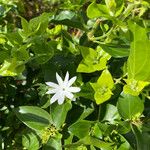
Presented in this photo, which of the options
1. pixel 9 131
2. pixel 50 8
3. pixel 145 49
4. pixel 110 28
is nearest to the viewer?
pixel 145 49

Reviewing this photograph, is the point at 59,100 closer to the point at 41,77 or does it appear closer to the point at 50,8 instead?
the point at 41,77

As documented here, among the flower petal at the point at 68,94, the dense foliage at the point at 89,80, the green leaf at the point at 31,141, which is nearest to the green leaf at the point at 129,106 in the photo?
the dense foliage at the point at 89,80

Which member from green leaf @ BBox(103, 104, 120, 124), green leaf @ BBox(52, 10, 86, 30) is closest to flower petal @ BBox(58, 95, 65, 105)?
green leaf @ BBox(103, 104, 120, 124)

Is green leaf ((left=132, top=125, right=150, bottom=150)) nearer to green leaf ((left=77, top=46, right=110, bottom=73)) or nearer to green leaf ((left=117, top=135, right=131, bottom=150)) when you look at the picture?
green leaf ((left=117, top=135, right=131, bottom=150))

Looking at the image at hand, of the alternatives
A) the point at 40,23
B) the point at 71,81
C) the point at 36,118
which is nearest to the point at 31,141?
the point at 36,118

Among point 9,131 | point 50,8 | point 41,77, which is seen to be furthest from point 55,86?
point 50,8
